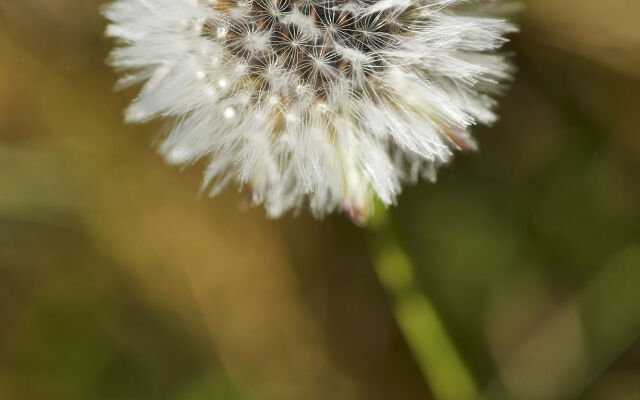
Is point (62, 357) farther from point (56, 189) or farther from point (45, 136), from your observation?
point (45, 136)

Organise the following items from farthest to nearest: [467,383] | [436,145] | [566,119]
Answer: [566,119] < [467,383] < [436,145]

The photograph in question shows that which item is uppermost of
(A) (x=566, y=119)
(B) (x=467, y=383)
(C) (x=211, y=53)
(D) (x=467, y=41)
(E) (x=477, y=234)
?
(C) (x=211, y=53)

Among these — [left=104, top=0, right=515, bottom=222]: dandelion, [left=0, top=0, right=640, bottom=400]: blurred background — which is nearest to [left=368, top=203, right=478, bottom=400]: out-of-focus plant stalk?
[left=0, top=0, right=640, bottom=400]: blurred background

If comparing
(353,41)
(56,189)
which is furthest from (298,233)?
(353,41)

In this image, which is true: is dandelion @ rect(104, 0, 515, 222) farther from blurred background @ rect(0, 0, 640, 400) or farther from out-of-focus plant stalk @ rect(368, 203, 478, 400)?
blurred background @ rect(0, 0, 640, 400)

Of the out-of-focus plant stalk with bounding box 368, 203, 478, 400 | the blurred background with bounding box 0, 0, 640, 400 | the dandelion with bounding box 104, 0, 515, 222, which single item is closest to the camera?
the dandelion with bounding box 104, 0, 515, 222

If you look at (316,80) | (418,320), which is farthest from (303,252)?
(316,80)

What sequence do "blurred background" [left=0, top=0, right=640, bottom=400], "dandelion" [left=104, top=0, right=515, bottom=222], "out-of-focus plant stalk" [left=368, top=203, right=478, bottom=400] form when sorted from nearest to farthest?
"dandelion" [left=104, top=0, right=515, bottom=222], "out-of-focus plant stalk" [left=368, top=203, right=478, bottom=400], "blurred background" [left=0, top=0, right=640, bottom=400]
